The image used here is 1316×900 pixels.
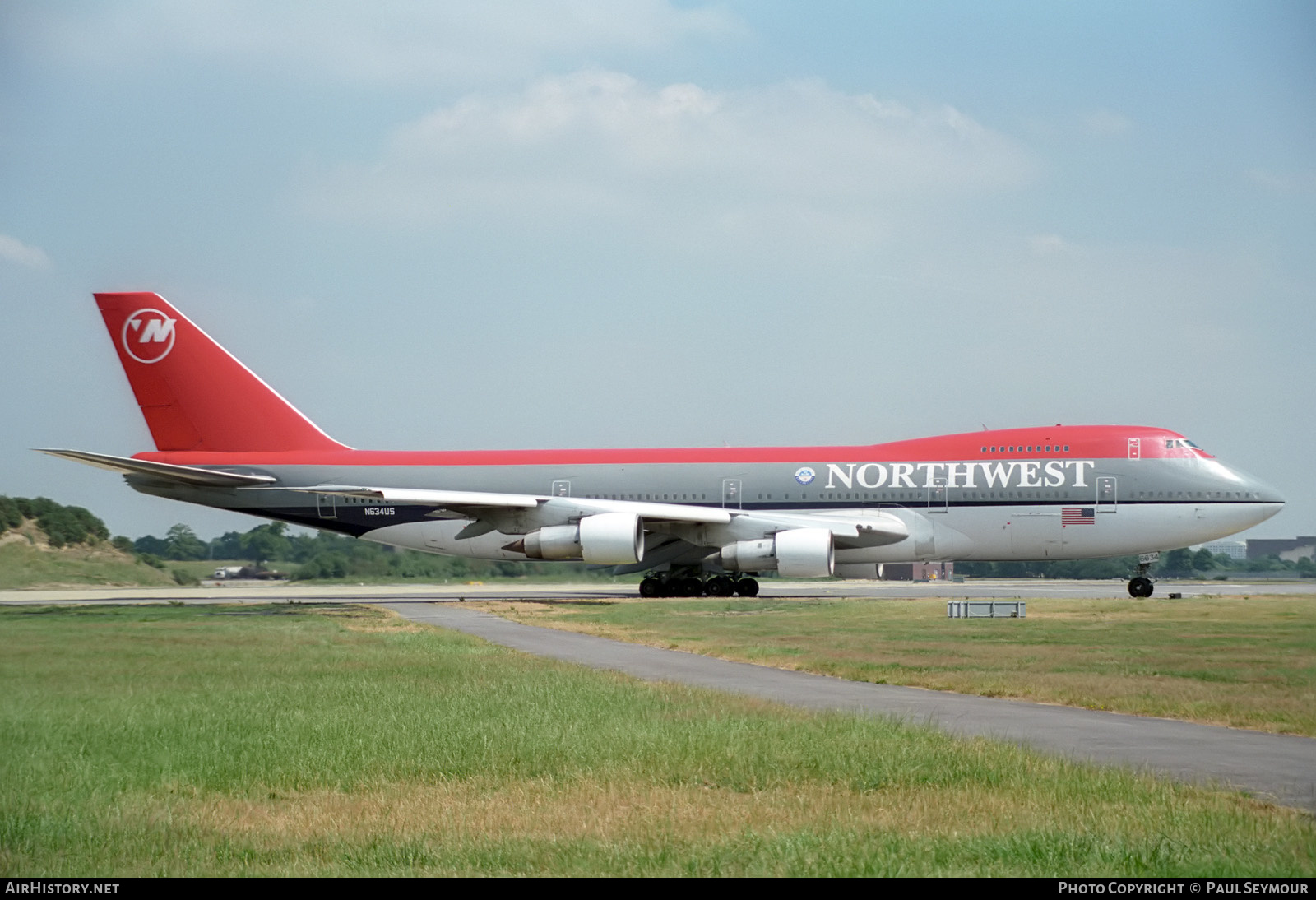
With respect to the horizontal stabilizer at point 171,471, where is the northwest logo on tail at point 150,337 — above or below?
above

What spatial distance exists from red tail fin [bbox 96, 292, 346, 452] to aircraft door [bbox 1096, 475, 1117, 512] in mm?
25220

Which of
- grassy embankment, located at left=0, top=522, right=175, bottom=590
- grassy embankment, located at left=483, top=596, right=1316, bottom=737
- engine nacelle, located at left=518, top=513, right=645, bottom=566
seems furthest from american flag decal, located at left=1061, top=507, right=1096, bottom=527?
grassy embankment, located at left=0, top=522, right=175, bottom=590

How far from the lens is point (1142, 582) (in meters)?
37.9

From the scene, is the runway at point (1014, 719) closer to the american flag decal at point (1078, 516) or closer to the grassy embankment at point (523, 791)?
the grassy embankment at point (523, 791)

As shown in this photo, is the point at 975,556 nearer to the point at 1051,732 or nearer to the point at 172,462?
the point at 172,462

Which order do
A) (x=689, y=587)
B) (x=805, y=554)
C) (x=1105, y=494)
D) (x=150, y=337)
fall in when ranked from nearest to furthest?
(x=805, y=554) < (x=1105, y=494) < (x=689, y=587) < (x=150, y=337)

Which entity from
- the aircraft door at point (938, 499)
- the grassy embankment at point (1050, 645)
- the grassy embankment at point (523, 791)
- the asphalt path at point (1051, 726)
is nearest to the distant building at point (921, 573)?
the aircraft door at point (938, 499)

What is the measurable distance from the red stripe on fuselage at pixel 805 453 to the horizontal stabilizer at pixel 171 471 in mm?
802

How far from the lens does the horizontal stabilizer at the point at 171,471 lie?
1458 inches

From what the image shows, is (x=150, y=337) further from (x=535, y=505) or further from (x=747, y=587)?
(x=747, y=587)

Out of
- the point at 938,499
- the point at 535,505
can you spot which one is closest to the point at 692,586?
the point at 535,505

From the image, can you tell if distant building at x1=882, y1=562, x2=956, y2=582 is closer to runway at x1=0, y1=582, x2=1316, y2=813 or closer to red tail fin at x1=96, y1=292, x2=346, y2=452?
red tail fin at x1=96, y1=292, x2=346, y2=452

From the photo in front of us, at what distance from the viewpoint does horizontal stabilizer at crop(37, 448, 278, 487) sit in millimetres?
37031

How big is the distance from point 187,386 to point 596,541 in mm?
15174
